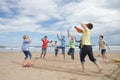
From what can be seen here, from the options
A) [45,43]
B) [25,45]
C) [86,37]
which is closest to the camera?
[86,37]

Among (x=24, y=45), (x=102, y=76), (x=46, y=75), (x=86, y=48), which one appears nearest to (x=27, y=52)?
(x=24, y=45)

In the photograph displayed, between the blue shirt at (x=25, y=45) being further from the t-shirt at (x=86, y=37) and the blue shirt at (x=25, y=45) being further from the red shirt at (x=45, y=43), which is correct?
the red shirt at (x=45, y=43)

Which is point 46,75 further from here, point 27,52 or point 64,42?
point 64,42

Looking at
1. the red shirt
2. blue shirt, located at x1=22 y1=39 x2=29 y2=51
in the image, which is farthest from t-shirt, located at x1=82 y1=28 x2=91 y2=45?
the red shirt

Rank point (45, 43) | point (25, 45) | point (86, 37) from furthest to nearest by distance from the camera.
Answer: point (45, 43), point (25, 45), point (86, 37)

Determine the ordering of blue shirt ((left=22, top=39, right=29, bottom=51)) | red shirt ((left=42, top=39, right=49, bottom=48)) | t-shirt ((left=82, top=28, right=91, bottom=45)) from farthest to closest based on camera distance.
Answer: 1. red shirt ((left=42, top=39, right=49, bottom=48))
2. blue shirt ((left=22, top=39, right=29, bottom=51))
3. t-shirt ((left=82, top=28, right=91, bottom=45))

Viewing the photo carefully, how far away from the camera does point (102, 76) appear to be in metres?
8.58

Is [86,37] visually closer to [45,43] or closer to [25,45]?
[25,45]

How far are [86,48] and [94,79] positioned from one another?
1.45 metres

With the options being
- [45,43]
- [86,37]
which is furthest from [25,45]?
[45,43]

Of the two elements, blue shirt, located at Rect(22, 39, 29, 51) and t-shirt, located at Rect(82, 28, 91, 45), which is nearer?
t-shirt, located at Rect(82, 28, 91, 45)

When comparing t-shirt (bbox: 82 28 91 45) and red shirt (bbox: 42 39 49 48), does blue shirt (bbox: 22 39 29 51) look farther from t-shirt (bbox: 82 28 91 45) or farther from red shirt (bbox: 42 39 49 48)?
red shirt (bbox: 42 39 49 48)

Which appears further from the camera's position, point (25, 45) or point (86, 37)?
point (25, 45)

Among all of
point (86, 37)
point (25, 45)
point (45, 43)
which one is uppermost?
point (86, 37)
